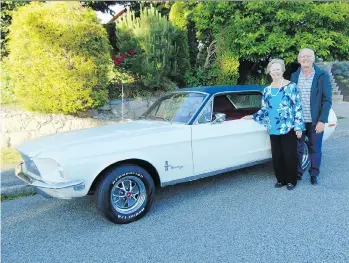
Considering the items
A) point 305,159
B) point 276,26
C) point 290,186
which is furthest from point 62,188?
point 276,26

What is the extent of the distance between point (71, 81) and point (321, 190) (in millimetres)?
5625

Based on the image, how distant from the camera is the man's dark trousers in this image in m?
4.55

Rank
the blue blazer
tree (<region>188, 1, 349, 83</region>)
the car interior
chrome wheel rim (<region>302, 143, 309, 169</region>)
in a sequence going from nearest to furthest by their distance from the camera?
the blue blazer < the car interior < chrome wheel rim (<region>302, 143, 309, 169</region>) < tree (<region>188, 1, 349, 83</region>)

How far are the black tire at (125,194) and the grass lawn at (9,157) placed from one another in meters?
3.36

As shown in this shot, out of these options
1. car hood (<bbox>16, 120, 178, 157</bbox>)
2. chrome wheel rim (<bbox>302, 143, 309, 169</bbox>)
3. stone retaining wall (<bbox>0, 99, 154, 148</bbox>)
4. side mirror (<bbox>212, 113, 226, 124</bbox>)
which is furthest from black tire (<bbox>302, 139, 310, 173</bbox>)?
stone retaining wall (<bbox>0, 99, 154, 148</bbox>)

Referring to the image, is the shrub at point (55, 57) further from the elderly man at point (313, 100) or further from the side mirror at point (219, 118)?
the elderly man at point (313, 100)

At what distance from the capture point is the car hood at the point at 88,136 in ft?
11.6

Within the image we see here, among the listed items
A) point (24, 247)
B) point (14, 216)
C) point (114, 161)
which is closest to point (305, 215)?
point (114, 161)

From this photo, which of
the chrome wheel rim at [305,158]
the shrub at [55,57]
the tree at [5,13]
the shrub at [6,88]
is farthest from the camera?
the tree at [5,13]

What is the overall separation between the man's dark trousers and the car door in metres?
0.46

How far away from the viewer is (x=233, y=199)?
4.13m

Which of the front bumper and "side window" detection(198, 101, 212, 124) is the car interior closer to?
"side window" detection(198, 101, 212, 124)

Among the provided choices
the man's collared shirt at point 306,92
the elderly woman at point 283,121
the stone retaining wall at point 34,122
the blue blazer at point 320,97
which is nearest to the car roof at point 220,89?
the elderly woman at point 283,121

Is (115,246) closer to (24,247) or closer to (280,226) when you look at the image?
(24,247)
